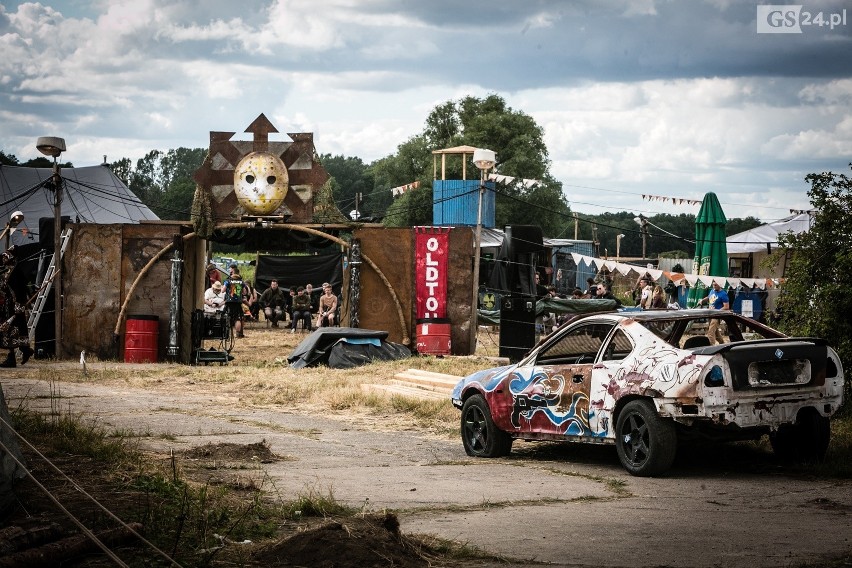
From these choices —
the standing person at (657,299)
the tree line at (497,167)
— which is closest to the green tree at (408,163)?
the tree line at (497,167)

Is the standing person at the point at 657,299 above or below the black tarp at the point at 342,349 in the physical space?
above

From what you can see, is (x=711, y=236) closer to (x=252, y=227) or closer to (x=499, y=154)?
(x=252, y=227)

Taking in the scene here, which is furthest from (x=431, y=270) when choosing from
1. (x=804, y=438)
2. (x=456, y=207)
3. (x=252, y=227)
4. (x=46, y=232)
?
(x=456, y=207)

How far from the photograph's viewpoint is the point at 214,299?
104 feet

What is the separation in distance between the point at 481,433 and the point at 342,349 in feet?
41.2

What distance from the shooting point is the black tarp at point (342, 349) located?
24422mm

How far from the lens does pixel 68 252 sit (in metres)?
26.8

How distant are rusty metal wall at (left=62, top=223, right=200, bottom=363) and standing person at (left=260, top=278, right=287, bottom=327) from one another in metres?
11.6

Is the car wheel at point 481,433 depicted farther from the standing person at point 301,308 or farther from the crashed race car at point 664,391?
the standing person at point 301,308

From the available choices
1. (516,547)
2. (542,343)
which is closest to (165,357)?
(542,343)

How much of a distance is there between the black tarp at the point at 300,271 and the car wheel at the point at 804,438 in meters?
31.2

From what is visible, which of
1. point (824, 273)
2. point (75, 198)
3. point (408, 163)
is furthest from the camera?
point (408, 163)

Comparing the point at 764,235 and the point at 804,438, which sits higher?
the point at 764,235

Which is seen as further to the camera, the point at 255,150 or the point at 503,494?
the point at 255,150
